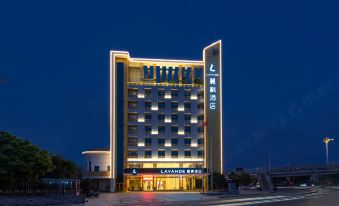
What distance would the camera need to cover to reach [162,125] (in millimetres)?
99812

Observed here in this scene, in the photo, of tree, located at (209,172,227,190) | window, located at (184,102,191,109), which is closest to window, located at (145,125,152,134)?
window, located at (184,102,191,109)

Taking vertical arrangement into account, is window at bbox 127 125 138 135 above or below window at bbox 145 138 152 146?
above

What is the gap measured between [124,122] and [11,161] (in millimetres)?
57755

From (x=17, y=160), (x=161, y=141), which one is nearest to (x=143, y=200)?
(x=17, y=160)

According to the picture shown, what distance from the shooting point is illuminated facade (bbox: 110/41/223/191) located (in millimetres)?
95312

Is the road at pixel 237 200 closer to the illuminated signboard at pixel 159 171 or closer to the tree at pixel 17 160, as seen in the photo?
the tree at pixel 17 160

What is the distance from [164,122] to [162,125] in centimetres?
78

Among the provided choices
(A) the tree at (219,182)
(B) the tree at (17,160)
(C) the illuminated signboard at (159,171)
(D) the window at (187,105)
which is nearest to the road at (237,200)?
(B) the tree at (17,160)

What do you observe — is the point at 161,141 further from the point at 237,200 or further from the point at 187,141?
the point at 237,200

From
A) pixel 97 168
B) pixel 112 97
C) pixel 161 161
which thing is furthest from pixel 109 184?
pixel 112 97

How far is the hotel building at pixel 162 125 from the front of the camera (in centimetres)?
9525

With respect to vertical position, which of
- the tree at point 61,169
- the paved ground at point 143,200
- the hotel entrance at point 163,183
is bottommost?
the hotel entrance at point 163,183

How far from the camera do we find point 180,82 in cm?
10200

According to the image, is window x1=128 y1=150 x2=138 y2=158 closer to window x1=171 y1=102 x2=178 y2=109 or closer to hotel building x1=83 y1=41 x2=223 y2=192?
hotel building x1=83 y1=41 x2=223 y2=192
